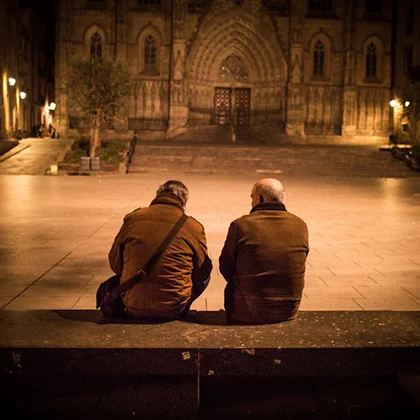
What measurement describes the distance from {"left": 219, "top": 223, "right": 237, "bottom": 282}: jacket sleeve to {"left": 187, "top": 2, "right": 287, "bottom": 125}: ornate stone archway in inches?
1496

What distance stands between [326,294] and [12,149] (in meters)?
26.8

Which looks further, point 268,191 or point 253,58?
point 253,58

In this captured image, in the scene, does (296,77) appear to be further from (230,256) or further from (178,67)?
(230,256)

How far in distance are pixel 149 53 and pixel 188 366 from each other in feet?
130

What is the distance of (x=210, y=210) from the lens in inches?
534

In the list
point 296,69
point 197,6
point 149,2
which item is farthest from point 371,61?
point 149,2

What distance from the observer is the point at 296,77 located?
41219 mm

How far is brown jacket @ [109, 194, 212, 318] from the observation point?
4184 millimetres

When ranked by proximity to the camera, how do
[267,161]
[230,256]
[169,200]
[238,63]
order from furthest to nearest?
[238,63] → [267,161] → [169,200] → [230,256]

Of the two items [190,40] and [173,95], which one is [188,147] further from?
[190,40]

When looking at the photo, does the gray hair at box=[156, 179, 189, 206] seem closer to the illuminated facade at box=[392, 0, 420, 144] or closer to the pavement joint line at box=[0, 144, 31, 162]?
the pavement joint line at box=[0, 144, 31, 162]

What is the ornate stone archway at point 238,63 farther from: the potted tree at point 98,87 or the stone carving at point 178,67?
the potted tree at point 98,87

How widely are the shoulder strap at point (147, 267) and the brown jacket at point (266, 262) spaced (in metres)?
0.40

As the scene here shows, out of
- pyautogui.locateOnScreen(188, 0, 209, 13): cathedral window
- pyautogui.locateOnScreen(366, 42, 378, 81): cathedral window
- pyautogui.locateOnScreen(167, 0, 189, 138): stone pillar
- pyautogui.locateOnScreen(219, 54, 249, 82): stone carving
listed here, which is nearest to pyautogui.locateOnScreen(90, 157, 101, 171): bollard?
pyautogui.locateOnScreen(167, 0, 189, 138): stone pillar
